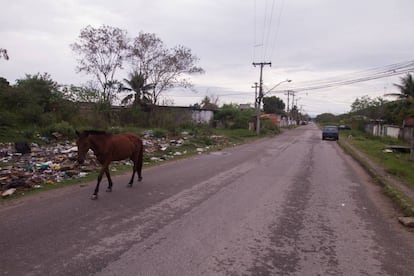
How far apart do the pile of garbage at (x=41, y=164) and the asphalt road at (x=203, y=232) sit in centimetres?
122

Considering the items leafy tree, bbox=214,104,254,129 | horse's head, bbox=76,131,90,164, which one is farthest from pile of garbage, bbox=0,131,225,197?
leafy tree, bbox=214,104,254,129

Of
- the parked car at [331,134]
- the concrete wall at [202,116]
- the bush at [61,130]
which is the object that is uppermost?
the concrete wall at [202,116]

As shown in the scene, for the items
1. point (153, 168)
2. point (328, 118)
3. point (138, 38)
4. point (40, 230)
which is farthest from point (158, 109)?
point (328, 118)

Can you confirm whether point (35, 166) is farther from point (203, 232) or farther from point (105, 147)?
point (203, 232)

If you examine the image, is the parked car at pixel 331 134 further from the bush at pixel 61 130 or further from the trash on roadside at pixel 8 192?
the trash on roadside at pixel 8 192

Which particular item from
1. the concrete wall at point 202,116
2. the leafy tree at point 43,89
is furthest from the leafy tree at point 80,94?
the concrete wall at point 202,116

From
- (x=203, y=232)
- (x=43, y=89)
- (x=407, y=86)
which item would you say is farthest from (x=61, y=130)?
(x=407, y=86)

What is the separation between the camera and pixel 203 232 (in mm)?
5668

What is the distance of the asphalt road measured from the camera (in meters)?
4.38

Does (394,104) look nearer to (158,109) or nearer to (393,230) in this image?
(158,109)

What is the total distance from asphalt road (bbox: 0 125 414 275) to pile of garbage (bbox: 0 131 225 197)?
3.99ft

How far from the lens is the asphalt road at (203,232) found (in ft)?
14.4

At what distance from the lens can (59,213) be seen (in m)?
6.62

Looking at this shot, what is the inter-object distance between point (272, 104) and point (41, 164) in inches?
4403
